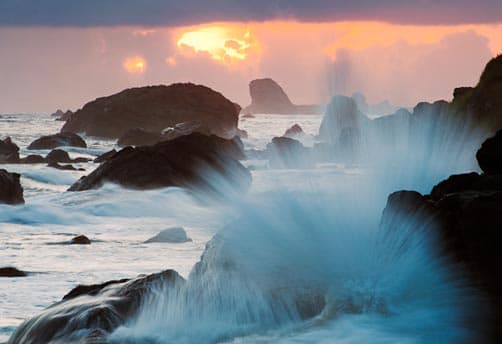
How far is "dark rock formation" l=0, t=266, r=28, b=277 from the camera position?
452 inches

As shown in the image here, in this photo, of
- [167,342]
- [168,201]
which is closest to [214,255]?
[167,342]

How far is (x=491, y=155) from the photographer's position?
889 cm

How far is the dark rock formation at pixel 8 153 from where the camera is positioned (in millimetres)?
39112

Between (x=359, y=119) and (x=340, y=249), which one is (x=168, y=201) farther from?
(x=359, y=119)

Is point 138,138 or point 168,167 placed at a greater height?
point 138,138

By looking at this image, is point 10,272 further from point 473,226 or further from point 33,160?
point 33,160

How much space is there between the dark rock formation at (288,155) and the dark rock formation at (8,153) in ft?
39.3

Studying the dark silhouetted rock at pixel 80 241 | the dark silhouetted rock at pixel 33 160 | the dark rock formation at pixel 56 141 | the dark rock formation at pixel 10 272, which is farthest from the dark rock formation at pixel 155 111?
the dark rock formation at pixel 10 272

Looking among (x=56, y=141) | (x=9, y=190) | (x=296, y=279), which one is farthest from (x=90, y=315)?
(x=56, y=141)

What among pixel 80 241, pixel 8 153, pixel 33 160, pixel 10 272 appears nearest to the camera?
pixel 10 272

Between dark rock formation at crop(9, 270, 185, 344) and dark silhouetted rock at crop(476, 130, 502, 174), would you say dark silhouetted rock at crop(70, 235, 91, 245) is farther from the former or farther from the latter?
dark silhouetted rock at crop(476, 130, 502, 174)

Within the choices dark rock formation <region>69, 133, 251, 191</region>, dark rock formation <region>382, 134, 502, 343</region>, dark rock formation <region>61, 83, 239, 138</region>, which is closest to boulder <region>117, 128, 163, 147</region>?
dark rock formation <region>61, 83, 239, 138</region>

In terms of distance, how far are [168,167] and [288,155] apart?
1946 cm

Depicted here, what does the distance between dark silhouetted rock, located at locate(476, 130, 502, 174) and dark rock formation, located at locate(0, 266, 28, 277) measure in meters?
6.33
